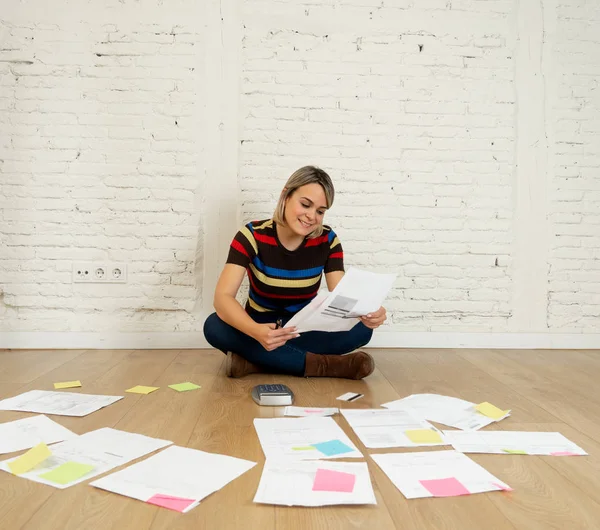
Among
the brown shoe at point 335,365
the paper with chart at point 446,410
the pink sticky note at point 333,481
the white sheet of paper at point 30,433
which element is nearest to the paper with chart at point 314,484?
the pink sticky note at point 333,481

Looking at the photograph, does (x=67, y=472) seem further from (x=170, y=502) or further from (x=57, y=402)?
(x=57, y=402)

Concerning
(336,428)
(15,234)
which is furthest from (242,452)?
(15,234)

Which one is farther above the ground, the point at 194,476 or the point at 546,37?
the point at 546,37

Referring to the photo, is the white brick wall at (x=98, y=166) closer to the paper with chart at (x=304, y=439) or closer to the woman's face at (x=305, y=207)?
the woman's face at (x=305, y=207)

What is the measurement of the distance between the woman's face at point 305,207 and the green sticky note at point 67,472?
1286mm

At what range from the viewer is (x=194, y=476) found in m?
1.39

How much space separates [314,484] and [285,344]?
120 cm

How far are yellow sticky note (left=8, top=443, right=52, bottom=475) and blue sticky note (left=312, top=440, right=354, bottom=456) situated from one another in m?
0.73

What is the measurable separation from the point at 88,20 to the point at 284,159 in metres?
1.34

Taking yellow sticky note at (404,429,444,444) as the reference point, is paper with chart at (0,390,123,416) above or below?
below

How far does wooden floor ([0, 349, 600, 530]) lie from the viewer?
1.20 meters

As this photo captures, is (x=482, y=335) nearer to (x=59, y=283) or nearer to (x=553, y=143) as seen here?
(x=553, y=143)

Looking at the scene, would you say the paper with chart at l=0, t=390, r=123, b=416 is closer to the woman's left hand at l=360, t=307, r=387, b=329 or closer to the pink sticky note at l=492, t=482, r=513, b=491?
the woman's left hand at l=360, t=307, r=387, b=329

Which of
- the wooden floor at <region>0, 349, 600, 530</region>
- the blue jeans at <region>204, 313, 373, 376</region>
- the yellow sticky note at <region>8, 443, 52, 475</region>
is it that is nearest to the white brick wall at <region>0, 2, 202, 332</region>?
A: the wooden floor at <region>0, 349, 600, 530</region>
